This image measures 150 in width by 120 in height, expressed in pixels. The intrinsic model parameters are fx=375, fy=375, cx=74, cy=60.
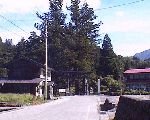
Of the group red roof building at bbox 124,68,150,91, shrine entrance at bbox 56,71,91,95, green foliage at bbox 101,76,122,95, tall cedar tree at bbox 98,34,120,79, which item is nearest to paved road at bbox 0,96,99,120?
green foliage at bbox 101,76,122,95

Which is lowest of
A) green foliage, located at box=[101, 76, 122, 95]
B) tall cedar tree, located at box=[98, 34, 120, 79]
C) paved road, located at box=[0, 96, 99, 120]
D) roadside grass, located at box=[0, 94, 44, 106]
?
paved road, located at box=[0, 96, 99, 120]

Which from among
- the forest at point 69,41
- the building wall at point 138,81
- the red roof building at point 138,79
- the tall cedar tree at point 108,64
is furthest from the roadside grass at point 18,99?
the tall cedar tree at point 108,64

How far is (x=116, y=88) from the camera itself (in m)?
91.4

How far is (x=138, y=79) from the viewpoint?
102000 millimetres

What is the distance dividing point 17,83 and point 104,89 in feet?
119

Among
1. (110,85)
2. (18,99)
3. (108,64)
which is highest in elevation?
(108,64)

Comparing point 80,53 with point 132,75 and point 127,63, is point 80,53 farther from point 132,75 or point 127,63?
point 127,63

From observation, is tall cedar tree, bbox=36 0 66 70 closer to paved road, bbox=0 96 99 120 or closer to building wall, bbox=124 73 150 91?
building wall, bbox=124 73 150 91

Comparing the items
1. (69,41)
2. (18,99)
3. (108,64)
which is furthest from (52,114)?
(108,64)

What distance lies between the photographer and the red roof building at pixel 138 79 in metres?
101

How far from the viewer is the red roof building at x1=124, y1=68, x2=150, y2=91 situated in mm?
100562

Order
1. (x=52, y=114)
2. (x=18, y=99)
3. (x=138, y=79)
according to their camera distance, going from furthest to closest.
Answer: (x=138, y=79), (x=18, y=99), (x=52, y=114)

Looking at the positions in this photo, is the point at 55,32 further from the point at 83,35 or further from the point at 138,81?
the point at 138,81

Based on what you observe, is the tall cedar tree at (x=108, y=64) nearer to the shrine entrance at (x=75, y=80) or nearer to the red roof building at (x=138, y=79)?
the red roof building at (x=138, y=79)
